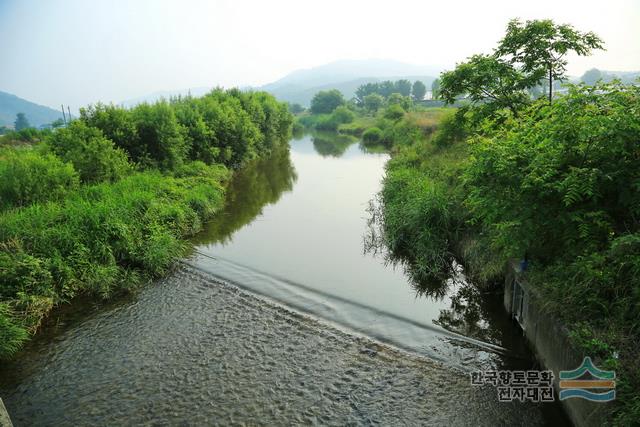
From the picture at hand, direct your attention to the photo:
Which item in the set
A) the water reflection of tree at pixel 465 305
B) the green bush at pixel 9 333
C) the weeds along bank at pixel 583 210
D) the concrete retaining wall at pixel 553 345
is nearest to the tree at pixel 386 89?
A: the water reflection of tree at pixel 465 305

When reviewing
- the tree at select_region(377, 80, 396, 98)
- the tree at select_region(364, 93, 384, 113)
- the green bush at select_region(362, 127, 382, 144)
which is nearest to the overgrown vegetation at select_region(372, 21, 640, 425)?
the green bush at select_region(362, 127, 382, 144)

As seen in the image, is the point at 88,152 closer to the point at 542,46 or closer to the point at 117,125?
the point at 117,125

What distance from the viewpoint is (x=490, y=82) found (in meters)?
11.8

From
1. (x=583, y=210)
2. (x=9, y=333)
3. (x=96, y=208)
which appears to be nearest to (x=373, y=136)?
(x=96, y=208)

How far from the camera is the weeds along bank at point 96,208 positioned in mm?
9547

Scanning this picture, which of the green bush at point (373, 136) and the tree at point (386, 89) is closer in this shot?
the green bush at point (373, 136)

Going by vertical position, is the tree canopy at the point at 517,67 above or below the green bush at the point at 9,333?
above

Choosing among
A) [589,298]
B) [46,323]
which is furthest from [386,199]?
[46,323]

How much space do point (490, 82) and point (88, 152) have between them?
15.1 m

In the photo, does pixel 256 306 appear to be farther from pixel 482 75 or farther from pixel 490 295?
pixel 482 75

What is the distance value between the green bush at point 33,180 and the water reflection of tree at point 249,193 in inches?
195

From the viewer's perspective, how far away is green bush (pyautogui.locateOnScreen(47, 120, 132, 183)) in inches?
622

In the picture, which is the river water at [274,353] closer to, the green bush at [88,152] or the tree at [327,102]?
the green bush at [88,152]

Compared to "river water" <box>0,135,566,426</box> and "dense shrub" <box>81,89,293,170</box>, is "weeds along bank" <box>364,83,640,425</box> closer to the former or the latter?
"river water" <box>0,135,566,426</box>
